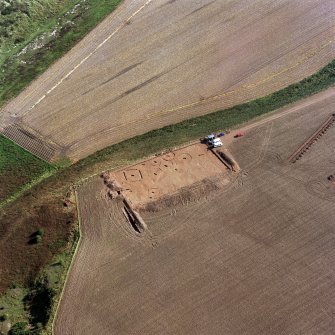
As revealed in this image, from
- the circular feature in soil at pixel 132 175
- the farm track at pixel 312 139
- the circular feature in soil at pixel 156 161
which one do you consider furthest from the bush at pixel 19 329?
the farm track at pixel 312 139

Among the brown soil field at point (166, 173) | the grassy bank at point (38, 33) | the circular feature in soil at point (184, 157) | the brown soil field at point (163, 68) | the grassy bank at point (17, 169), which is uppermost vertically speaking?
the grassy bank at point (38, 33)

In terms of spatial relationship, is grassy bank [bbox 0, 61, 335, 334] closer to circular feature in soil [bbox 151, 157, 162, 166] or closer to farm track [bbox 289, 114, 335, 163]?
circular feature in soil [bbox 151, 157, 162, 166]

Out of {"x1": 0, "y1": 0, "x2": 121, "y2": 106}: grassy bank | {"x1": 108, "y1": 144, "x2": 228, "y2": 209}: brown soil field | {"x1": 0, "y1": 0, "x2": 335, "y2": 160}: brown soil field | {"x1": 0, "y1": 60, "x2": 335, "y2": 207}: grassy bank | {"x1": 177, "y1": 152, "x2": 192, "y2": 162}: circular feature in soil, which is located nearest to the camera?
{"x1": 108, "y1": 144, "x2": 228, "y2": 209}: brown soil field

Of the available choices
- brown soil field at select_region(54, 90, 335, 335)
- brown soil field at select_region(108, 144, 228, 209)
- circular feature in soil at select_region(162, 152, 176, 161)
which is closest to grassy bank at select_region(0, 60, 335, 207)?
circular feature in soil at select_region(162, 152, 176, 161)

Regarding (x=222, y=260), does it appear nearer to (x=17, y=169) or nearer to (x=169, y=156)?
(x=169, y=156)

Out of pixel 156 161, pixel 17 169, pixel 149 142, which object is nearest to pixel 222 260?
pixel 156 161

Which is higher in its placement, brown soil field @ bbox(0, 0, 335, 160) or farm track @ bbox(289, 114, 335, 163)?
brown soil field @ bbox(0, 0, 335, 160)

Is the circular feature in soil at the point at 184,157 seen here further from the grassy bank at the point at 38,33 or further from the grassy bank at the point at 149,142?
the grassy bank at the point at 38,33
